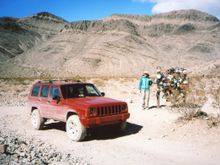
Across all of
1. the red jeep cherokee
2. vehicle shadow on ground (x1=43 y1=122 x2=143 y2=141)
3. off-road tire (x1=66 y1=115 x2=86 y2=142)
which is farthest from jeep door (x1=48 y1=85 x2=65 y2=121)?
vehicle shadow on ground (x1=43 y1=122 x2=143 y2=141)

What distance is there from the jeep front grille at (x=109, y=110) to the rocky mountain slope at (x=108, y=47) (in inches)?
2307

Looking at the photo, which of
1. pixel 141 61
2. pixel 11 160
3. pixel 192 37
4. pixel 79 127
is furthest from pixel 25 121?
pixel 192 37

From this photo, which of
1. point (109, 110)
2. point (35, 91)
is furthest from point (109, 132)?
point (35, 91)

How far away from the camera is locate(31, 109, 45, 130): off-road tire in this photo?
11438 mm

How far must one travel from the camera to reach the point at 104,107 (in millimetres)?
9461

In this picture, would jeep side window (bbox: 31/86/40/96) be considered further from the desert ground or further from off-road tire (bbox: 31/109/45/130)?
the desert ground

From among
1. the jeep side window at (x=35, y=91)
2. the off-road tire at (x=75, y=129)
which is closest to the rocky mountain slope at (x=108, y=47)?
the jeep side window at (x=35, y=91)

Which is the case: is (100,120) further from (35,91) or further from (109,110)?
(35,91)

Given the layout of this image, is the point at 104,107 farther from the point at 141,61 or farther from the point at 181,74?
the point at 141,61

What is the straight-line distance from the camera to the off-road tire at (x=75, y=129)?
9.30 metres

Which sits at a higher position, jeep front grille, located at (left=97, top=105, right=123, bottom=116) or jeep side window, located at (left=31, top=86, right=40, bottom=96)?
jeep side window, located at (left=31, top=86, right=40, bottom=96)

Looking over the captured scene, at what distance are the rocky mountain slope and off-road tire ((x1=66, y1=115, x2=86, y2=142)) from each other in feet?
195

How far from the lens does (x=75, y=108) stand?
9445 millimetres

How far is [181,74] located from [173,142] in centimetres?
766
